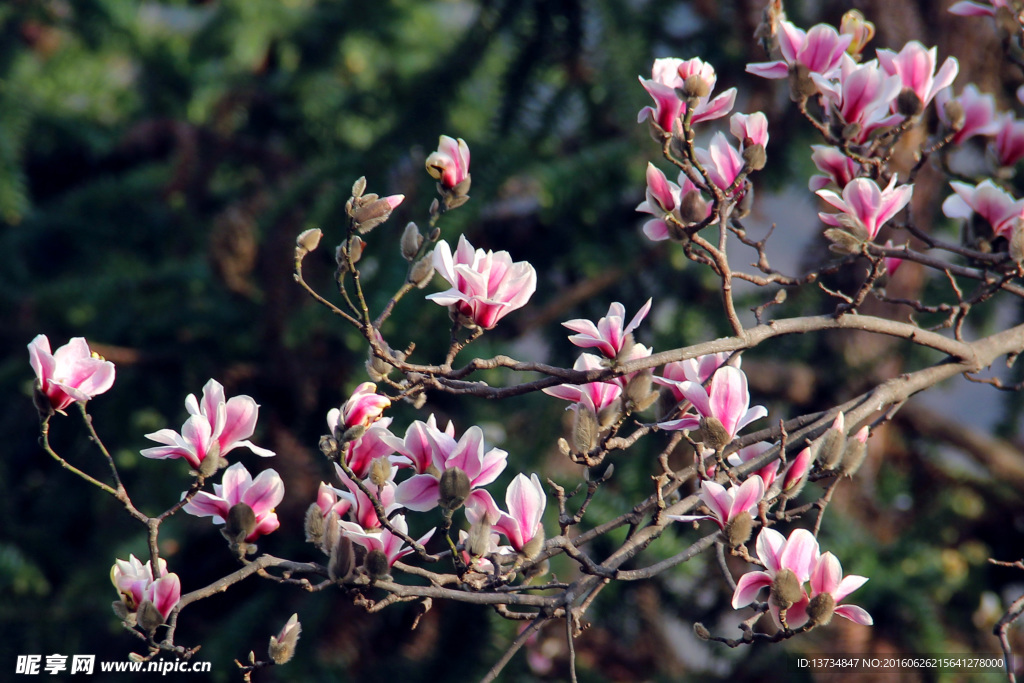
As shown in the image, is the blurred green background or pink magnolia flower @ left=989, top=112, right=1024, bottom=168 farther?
the blurred green background

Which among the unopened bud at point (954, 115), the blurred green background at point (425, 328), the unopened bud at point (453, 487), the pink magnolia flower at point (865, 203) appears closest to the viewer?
the unopened bud at point (453, 487)

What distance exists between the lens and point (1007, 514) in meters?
1.81

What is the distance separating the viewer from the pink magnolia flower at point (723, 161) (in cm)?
71

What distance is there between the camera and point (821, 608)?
22.8 inches

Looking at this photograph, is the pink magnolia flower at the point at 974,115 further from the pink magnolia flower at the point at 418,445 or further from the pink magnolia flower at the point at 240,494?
the pink magnolia flower at the point at 240,494

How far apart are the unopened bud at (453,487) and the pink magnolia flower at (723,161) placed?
33 centimetres

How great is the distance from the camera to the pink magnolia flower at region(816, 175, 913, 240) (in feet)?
2.21

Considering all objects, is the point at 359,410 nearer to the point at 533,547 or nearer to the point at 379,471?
the point at 379,471

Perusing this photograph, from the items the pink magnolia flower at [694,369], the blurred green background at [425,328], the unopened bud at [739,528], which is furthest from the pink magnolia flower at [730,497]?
the blurred green background at [425,328]

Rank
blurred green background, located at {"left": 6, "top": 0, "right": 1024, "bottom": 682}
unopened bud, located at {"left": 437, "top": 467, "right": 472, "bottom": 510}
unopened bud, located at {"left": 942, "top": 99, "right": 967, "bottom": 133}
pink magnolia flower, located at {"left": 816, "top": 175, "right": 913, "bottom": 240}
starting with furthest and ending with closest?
blurred green background, located at {"left": 6, "top": 0, "right": 1024, "bottom": 682} → unopened bud, located at {"left": 942, "top": 99, "right": 967, "bottom": 133} → pink magnolia flower, located at {"left": 816, "top": 175, "right": 913, "bottom": 240} → unopened bud, located at {"left": 437, "top": 467, "right": 472, "bottom": 510}

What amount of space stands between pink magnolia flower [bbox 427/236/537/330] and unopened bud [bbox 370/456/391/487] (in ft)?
0.39

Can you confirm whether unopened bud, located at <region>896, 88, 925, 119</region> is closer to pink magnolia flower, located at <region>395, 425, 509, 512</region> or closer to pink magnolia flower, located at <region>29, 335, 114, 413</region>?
pink magnolia flower, located at <region>395, 425, 509, 512</region>

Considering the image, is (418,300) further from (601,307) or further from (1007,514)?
(1007,514)

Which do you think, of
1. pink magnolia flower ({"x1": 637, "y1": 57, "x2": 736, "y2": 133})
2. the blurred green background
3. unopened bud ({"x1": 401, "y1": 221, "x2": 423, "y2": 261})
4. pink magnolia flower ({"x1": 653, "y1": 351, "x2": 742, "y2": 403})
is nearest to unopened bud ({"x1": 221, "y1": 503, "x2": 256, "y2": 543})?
unopened bud ({"x1": 401, "y1": 221, "x2": 423, "y2": 261})
